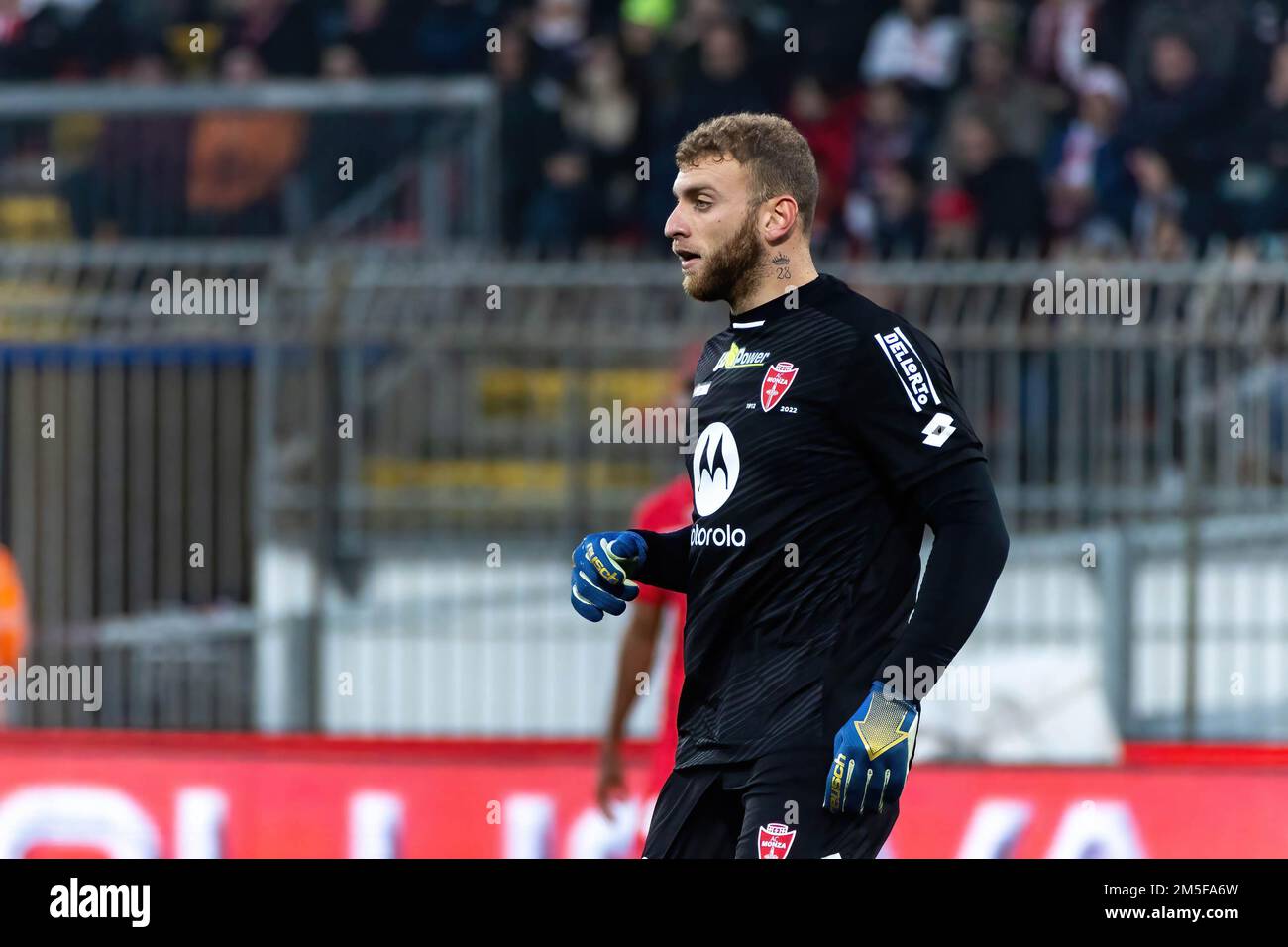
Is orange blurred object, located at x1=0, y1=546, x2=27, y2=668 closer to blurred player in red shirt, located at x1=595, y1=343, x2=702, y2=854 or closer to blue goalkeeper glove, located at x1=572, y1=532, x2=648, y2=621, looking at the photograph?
blurred player in red shirt, located at x1=595, y1=343, x2=702, y2=854

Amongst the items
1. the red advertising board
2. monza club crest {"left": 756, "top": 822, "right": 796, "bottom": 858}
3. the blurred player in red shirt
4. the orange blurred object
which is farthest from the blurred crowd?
monza club crest {"left": 756, "top": 822, "right": 796, "bottom": 858}

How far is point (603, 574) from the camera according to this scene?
4.16 m

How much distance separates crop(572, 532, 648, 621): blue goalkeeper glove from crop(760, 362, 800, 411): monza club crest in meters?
0.41

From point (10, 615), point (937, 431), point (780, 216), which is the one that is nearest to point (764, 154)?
point (780, 216)

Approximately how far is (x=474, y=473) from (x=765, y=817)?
225 inches

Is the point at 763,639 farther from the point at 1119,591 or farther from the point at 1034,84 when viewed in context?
the point at 1034,84

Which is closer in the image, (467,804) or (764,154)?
(764,154)

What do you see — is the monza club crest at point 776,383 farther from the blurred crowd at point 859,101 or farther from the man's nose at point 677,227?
the blurred crowd at point 859,101

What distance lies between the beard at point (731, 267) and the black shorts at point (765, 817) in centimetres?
89

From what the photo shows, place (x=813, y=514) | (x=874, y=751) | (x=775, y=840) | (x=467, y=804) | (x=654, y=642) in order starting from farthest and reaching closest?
(x=467, y=804), (x=654, y=642), (x=813, y=514), (x=775, y=840), (x=874, y=751)

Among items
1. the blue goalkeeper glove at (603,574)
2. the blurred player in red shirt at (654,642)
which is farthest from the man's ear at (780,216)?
the blurred player in red shirt at (654,642)

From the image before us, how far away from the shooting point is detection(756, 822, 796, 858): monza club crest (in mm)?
3820

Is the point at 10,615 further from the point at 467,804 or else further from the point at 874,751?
the point at 874,751

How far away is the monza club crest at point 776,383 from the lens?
13.1ft
